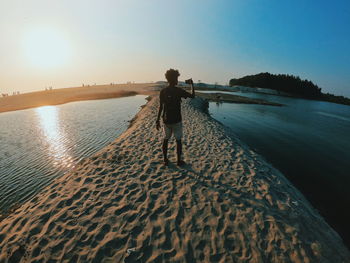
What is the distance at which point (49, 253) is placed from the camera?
11.5 feet

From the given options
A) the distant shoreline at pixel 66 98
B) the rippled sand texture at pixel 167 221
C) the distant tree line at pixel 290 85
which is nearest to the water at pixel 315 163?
the rippled sand texture at pixel 167 221

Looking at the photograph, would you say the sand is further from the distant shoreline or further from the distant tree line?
the distant tree line

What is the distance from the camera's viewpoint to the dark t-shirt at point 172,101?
5758 mm

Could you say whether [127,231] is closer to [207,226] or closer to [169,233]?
[169,233]

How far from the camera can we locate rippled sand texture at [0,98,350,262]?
140 inches

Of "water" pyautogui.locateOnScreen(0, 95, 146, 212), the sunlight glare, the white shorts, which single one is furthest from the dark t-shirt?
the sunlight glare

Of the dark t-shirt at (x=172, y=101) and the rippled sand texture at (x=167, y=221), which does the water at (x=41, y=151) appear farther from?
the dark t-shirt at (x=172, y=101)

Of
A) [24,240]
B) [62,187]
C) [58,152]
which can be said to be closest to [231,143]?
[62,187]

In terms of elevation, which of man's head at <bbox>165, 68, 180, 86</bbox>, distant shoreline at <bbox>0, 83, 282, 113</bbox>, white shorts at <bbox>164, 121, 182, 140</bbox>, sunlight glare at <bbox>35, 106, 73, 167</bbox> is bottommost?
sunlight glare at <bbox>35, 106, 73, 167</bbox>

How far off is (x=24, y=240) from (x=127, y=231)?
7.57 ft

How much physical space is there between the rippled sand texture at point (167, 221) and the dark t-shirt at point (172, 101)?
2.16m

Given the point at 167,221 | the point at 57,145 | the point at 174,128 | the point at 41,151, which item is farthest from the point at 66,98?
the point at 167,221

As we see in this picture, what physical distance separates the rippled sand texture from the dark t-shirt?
2.16 m

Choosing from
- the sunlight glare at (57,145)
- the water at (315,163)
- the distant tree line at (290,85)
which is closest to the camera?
the water at (315,163)
